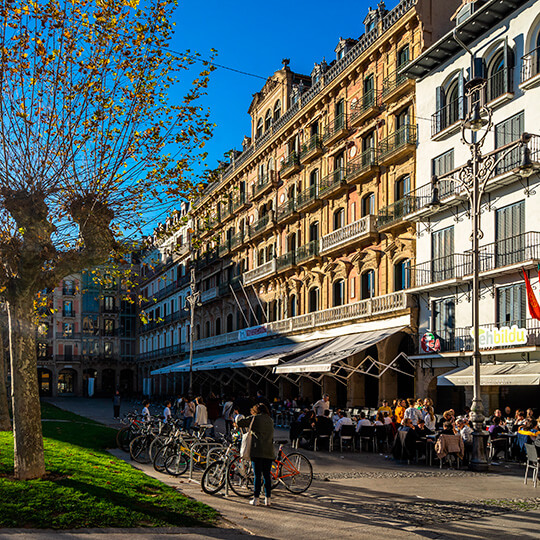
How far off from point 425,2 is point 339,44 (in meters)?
9.42

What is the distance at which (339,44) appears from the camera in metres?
37.9

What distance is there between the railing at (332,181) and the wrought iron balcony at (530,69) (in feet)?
37.7

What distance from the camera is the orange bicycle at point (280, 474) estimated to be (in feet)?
40.6

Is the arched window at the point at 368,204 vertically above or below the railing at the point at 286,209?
below

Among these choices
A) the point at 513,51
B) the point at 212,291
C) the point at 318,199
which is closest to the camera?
the point at 513,51

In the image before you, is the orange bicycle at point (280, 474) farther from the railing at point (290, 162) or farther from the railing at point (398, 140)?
the railing at point (290, 162)

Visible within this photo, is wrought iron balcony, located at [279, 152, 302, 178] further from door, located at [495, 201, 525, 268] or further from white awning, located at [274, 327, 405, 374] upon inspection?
door, located at [495, 201, 525, 268]

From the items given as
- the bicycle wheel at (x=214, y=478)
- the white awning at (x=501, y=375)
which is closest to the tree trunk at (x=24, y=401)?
the bicycle wheel at (x=214, y=478)

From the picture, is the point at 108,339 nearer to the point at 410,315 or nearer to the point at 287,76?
the point at 287,76

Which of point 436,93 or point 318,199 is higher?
point 436,93

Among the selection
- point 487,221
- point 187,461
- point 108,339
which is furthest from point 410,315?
point 108,339

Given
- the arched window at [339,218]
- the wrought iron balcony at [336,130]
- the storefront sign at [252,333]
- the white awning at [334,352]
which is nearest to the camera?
the white awning at [334,352]

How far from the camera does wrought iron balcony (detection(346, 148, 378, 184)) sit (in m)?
31.3

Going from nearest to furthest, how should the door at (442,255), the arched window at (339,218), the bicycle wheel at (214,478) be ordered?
the bicycle wheel at (214,478) → the door at (442,255) → the arched window at (339,218)
